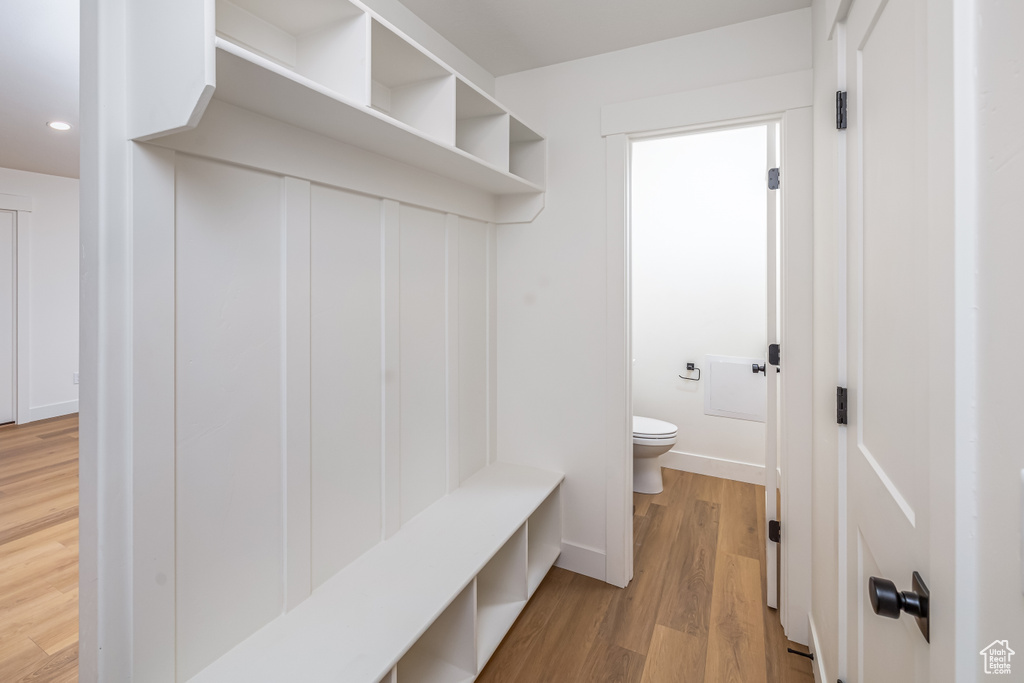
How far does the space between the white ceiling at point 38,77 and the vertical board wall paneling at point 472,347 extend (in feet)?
5.85

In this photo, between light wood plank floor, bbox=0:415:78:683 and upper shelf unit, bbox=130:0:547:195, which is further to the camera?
light wood plank floor, bbox=0:415:78:683

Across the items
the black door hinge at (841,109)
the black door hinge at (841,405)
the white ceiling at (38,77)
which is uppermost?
the white ceiling at (38,77)

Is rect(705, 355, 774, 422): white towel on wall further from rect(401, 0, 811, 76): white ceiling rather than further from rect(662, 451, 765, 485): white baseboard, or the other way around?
rect(401, 0, 811, 76): white ceiling

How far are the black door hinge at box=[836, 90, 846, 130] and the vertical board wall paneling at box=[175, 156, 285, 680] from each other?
1497 millimetres

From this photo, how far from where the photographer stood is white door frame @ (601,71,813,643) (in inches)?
67.6

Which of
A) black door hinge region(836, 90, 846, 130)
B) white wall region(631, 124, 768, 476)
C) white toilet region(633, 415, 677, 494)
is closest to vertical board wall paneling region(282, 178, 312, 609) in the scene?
black door hinge region(836, 90, 846, 130)

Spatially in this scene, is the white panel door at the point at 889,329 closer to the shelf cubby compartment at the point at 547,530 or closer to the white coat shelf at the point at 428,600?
the white coat shelf at the point at 428,600

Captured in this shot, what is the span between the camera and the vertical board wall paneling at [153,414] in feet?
3.12

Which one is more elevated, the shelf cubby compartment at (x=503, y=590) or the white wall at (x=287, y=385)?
the white wall at (x=287, y=385)

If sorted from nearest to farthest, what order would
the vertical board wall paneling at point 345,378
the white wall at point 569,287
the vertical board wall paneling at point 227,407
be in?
the vertical board wall paneling at point 227,407 < the vertical board wall paneling at point 345,378 < the white wall at point 569,287

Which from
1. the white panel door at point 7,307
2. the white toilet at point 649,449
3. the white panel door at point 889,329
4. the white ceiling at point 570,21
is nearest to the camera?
the white panel door at point 889,329

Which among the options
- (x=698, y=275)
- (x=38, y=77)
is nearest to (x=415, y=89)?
(x=38, y=77)

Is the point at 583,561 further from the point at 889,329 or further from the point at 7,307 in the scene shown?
the point at 7,307

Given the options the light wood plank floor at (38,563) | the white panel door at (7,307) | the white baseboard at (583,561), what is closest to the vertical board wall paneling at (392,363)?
the white baseboard at (583,561)
